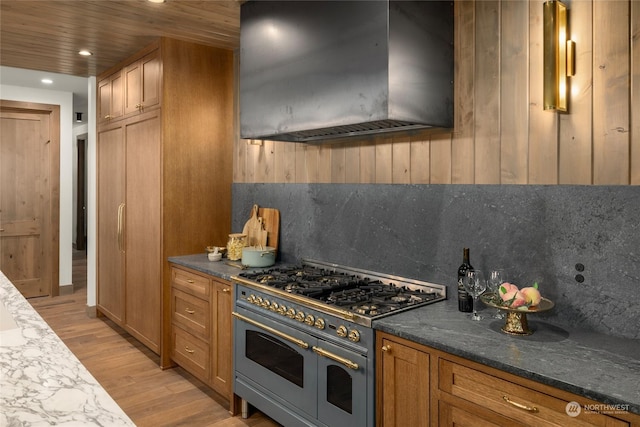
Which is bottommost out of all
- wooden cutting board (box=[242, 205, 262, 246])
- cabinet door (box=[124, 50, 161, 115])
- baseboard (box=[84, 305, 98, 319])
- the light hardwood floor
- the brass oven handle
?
the light hardwood floor

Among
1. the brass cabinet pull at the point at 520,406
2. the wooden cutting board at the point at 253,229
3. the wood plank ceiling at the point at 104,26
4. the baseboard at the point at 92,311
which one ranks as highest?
the wood plank ceiling at the point at 104,26

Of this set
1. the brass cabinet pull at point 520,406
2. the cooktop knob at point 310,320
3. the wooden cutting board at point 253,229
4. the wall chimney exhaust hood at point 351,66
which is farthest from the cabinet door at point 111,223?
the brass cabinet pull at point 520,406

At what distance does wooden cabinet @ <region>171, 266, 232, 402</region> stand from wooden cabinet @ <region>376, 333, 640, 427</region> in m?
1.32

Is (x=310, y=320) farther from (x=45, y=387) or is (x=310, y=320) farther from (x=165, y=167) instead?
(x=165, y=167)

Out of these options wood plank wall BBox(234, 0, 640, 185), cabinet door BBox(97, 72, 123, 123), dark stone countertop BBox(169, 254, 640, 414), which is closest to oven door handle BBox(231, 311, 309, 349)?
dark stone countertop BBox(169, 254, 640, 414)

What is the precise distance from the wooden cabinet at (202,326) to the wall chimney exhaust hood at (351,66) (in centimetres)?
114

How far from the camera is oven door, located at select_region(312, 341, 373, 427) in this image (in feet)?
6.88

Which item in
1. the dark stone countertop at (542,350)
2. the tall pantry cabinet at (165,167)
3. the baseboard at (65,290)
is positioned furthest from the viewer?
the baseboard at (65,290)

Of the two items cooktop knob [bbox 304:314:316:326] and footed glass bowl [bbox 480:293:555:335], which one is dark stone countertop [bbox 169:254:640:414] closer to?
footed glass bowl [bbox 480:293:555:335]

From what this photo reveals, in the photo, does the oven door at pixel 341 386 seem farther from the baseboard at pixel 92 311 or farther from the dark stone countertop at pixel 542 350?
the baseboard at pixel 92 311

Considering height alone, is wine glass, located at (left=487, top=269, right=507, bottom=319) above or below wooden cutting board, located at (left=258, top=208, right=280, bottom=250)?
below

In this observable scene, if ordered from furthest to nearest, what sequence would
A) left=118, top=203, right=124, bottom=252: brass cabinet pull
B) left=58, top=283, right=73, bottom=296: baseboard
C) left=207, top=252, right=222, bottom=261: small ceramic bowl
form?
left=58, top=283, right=73, bottom=296: baseboard, left=118, top=203, right=124, bottom=252: brass cabinet pull, left=207, top=252, right=222, bottom=261: small ceramic bowl

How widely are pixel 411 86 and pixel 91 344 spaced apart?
3.64 m

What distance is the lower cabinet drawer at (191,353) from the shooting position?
3258mm
